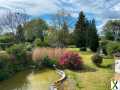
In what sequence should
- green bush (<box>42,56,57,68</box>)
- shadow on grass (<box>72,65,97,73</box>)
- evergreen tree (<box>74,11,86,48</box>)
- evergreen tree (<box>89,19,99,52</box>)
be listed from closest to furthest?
shadow on grass (<box>72,65,97,73</box>) < green bush (<box>42,56,57,68</box>) < evergreen tree (<box>89,19,99,52</box>) < evergreen tree (<box>74,11,86,48</box>)

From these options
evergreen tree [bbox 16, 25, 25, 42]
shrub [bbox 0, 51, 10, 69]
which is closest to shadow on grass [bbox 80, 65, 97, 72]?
shrub [bbox 0, 51, 10, 69]

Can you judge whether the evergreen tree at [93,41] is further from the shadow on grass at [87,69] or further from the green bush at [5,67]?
the green bush at [5,67]

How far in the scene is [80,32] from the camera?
40344 mm

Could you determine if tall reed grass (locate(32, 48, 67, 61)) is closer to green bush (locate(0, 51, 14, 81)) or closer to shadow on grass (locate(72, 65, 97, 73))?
shadow on grass (locate(72, 65, 97, 73))

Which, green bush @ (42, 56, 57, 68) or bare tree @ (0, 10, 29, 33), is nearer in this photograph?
green bush @ (42, 56, 57, 68)

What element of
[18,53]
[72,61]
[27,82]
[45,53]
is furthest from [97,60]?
[27,82]

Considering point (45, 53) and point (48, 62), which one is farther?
point (45, 53)

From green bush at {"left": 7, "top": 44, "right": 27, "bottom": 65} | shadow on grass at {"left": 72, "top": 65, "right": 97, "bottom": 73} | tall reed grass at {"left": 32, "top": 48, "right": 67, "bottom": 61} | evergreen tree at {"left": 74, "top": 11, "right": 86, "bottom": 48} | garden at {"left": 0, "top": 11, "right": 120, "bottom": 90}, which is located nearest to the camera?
garden at {"left": 0, "top": 11, "right": 120, "bottom": 90}

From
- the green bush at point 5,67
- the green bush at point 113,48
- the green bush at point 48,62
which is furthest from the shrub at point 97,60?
the green bush at point 5,67

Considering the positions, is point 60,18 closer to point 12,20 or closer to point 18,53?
point 12,20

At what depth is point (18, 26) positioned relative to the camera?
44.9 meters

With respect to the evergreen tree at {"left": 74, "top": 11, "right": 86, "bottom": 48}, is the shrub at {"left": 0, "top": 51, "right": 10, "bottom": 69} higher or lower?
lower

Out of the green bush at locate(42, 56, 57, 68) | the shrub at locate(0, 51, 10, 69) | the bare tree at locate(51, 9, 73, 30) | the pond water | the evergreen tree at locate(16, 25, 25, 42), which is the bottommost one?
the pond water

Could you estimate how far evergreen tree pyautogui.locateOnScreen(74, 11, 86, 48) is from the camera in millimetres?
39062
